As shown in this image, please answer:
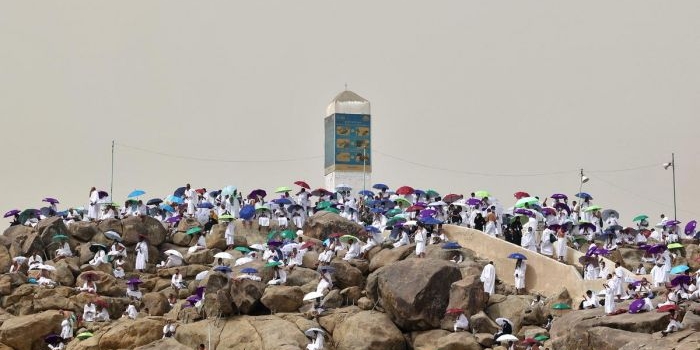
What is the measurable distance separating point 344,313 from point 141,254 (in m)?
12.0

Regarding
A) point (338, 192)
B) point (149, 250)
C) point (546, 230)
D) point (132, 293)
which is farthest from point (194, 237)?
point (546, 230)

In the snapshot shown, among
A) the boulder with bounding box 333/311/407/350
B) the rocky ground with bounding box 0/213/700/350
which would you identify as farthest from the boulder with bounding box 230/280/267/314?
the boulder with bounding box 333/311/407/350

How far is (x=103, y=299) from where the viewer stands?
47531mm

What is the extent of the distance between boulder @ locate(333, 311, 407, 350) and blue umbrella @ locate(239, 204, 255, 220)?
12466 millimetres

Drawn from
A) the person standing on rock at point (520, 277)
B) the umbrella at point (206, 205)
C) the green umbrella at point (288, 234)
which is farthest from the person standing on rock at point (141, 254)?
the person standing on rock at point (520, 277)

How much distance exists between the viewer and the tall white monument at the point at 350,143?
225ft

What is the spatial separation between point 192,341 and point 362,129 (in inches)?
1094

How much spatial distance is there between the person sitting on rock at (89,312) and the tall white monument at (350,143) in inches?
928

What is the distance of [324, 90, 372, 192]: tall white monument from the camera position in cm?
6850

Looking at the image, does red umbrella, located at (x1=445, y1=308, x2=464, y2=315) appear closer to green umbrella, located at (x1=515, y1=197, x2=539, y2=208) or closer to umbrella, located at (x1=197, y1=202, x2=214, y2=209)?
green umbrella, located at (x1=515, y1=197, x2=539, y2=208)

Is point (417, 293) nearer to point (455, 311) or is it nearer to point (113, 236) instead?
point (455, 311)

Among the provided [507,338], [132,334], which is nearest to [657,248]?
[507,338]

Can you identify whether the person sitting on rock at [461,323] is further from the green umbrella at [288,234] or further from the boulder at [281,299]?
the green umbrella at [288,234]

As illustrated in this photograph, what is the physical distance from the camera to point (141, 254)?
51969 mm
